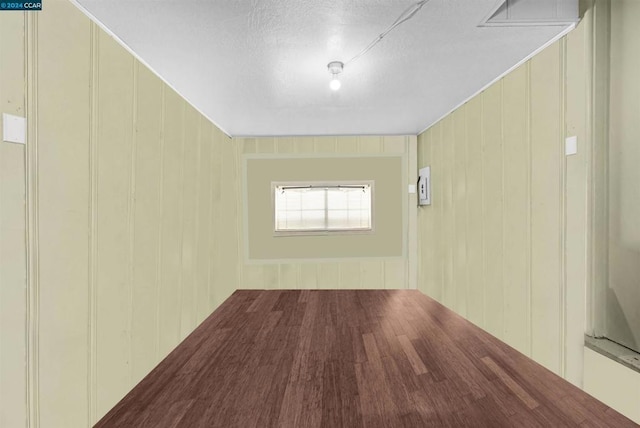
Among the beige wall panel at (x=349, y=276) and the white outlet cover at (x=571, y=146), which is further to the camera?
the beige wall panel at (x=349, y=276)

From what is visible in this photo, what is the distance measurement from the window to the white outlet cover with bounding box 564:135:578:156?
259 cm

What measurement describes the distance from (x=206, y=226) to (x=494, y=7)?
2.91 m

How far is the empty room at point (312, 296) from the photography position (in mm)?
1157

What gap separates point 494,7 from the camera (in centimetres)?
147

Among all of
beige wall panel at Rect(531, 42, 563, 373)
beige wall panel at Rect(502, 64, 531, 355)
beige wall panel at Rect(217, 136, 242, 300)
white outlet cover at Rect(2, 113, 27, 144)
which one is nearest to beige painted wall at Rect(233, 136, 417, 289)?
beige wall panel at Rect(217, 136, 242, 300)

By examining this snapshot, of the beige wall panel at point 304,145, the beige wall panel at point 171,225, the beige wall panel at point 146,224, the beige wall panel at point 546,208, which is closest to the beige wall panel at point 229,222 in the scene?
the beige wall panel at point 304,145

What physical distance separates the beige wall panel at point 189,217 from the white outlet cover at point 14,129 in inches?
52.7

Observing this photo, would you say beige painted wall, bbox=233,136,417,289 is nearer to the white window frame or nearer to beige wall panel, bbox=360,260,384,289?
beige wall panel, bbox=360,260,384,289

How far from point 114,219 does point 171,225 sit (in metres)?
0.65

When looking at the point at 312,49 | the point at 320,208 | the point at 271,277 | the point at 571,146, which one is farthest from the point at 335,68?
the point at 271,277

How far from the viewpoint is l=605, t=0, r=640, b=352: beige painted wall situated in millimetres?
1379

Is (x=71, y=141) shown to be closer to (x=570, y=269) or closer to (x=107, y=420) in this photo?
(x=107, y=420)

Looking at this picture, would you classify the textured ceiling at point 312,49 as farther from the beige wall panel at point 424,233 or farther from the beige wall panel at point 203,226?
the beige wall panel at point 424,233

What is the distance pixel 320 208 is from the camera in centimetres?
420
